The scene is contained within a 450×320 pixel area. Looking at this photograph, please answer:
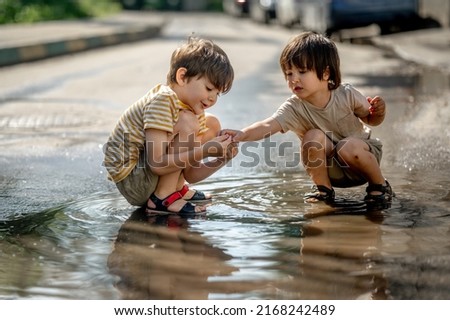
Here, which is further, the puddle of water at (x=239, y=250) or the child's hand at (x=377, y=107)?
the child's hand at (x=377, y=107)

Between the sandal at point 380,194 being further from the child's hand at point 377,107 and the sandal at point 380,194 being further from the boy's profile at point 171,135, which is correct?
the boy's profile at point 171,135

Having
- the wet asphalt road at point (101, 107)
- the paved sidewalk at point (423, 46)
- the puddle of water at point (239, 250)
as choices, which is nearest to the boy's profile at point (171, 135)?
the puddle of water at point (239, 250)

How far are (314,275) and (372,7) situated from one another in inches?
599

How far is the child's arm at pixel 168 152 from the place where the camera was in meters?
4.38

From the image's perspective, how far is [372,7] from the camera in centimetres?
1808

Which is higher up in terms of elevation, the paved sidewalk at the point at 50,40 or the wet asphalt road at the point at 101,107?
the wet asphalt road at the point at 101,107

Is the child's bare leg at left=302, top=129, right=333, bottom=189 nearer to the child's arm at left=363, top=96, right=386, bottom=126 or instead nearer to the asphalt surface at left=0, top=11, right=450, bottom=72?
the child's arm at left=363, top=96, right=386, bottom=126

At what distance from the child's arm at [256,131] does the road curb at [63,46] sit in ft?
31.8

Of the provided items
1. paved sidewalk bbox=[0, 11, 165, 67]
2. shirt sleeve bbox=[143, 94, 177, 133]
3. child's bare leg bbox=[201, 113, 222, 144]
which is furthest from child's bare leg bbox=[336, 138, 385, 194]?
paved sidewalk bbox=[0, 11, 165, 67]

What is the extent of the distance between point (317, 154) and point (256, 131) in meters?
0.30

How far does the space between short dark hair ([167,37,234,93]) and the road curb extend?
9.87 m

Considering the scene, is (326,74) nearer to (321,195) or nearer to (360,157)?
(360,157)

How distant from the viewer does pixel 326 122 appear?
4762 mm

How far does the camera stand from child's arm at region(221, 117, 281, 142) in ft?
14.9
